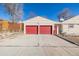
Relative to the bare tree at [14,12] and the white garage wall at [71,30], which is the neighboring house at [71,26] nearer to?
the white garage wall at [71,30]

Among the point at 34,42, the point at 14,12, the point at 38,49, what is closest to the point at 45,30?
the point at 34,42

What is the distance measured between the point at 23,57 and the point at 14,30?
36.3ft

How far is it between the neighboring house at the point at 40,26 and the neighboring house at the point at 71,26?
1697 mm

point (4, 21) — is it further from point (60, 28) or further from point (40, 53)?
point (40, 53)

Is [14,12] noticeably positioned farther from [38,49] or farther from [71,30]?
[38,49]

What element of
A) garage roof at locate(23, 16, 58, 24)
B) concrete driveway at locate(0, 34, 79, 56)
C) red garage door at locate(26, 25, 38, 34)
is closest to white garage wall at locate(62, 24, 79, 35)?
garage roof at locate(23, 16, 58, 24)

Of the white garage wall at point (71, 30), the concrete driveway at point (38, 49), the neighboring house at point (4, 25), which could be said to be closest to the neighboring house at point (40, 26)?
the concrete driveway at point (38, 49)

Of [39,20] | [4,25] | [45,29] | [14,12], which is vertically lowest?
[45,29]

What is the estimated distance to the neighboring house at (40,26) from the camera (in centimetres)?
1971

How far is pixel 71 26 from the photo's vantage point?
23.8m

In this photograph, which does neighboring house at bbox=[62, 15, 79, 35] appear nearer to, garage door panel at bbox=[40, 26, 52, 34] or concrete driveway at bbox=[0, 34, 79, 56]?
garage door panel at bbox=[40, 26, 52, 34]

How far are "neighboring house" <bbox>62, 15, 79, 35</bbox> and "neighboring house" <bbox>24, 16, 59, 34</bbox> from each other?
1697 mm

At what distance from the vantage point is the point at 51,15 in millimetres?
21562

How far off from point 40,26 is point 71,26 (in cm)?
533
